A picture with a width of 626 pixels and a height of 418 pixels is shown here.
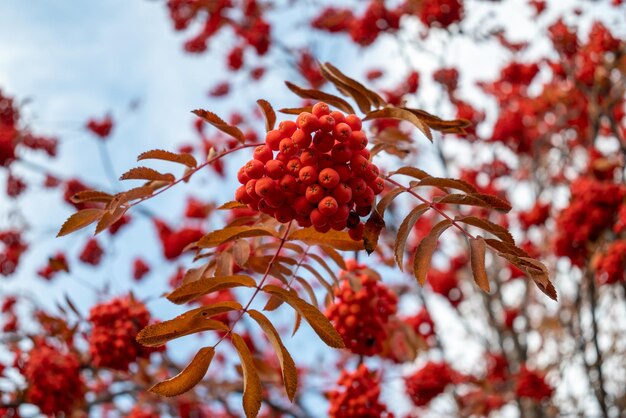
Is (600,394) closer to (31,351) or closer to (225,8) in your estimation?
(31,351)

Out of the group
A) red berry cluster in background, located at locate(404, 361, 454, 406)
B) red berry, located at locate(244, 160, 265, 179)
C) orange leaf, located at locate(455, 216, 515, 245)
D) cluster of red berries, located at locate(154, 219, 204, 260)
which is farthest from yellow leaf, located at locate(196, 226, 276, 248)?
cluster of red berries, located at locate(154, 219, 204, 260)

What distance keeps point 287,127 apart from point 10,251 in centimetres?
590

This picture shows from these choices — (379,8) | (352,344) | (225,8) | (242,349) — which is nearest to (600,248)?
(352,344)

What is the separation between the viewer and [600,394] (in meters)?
4.58

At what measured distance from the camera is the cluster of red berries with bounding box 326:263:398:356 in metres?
2.61

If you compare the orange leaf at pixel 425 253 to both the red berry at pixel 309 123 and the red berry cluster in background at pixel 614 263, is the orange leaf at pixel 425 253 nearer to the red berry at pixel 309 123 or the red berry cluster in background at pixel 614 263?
the red berry at pixel 309 123

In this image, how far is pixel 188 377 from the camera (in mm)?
1566

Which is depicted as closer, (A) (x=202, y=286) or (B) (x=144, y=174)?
(A) (x=202, y=286)

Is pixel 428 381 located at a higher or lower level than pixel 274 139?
lower

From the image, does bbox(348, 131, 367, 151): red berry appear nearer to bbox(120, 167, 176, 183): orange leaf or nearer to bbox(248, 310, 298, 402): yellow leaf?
bbox(248, 310, 298, 402): yellow leaf

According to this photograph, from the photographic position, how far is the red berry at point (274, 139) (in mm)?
1649

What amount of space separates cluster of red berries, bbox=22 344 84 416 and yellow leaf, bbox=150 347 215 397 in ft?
6.39

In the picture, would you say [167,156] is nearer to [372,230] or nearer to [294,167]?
[294,167]

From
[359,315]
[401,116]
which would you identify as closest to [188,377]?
[401,116]
